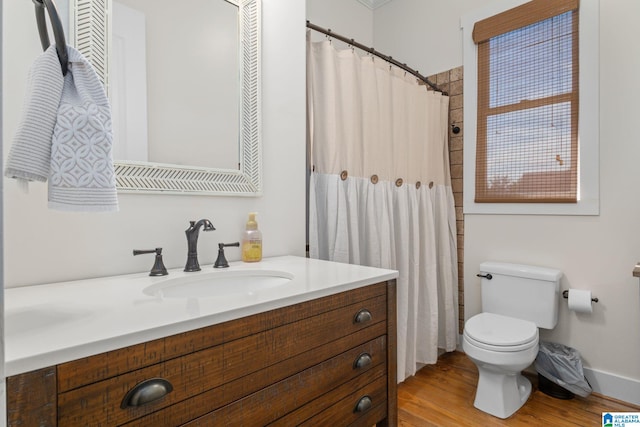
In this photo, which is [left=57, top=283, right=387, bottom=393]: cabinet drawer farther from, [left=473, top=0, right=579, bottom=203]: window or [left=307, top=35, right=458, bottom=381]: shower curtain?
[left=473, top=0, right=579, bottom=203]: window

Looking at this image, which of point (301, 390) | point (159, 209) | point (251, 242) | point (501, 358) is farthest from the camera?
point (501, 358)

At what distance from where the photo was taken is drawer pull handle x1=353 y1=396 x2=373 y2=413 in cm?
113

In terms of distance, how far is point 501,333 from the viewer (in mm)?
1857

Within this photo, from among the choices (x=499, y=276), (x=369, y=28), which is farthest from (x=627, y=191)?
(x=369, y=28)

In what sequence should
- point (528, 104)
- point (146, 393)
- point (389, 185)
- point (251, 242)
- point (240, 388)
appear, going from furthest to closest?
point (528, 104) < point (389, 185) < point (251, 242) < point (240, 388) < point (146, 393)

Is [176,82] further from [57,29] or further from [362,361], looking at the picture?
[362,361]

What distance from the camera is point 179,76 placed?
1311 mm

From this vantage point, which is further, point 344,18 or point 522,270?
point 344,18

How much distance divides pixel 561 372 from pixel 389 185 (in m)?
1.46

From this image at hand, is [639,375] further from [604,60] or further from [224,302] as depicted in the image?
[224,302]

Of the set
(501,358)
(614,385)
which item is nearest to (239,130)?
(501,358)

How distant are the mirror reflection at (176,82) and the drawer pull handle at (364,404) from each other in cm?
103

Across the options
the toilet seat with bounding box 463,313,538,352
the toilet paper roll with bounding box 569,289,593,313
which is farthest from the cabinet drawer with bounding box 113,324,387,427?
the toilet paper roll with bounding box 569,289,593,313

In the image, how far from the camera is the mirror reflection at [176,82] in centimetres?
118
